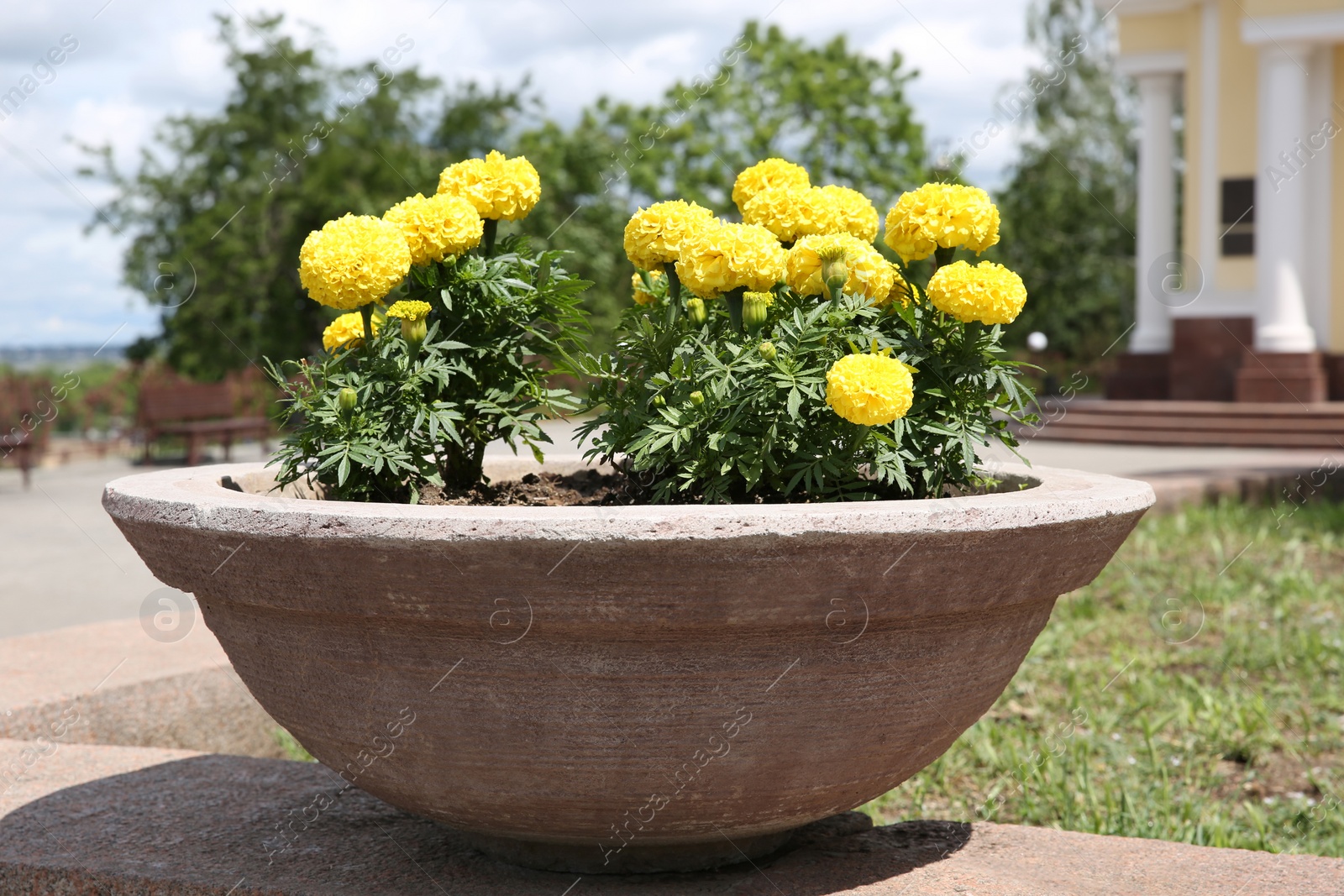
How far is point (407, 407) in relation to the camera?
96.7 inches

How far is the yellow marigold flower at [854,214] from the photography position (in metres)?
2.57

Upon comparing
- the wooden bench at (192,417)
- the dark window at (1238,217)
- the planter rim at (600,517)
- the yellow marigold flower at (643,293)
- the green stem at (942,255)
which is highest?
the dark window at (1238,217)

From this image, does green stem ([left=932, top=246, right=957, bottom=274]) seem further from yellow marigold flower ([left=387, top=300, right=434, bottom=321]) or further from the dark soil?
yellow marigold flower ([left=387, top=300, right=434, bottom=321])

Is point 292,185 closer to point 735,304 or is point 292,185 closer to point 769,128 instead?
point 769,128

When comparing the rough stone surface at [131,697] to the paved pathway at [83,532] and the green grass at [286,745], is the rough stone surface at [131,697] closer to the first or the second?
the green grass at [286,745]

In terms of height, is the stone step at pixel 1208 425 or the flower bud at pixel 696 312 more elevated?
the flower bud at pixel 696 312

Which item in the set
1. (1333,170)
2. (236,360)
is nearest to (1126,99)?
(1333,170)

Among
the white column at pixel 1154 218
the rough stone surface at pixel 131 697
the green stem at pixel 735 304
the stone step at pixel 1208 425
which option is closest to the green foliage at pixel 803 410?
the green stem at pixel 735 304

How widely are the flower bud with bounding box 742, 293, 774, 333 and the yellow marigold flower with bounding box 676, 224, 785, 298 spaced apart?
0.10ft

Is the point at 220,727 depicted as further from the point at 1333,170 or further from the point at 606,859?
the point at 1333,170

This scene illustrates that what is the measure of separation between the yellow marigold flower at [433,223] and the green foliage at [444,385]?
0.28 ft

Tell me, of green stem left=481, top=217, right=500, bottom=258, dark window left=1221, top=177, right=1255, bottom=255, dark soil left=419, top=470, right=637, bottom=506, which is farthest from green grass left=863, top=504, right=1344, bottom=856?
dark window left=1221, top=177, right=1255, bottom=255

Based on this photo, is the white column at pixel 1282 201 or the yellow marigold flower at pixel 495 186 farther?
the white column at pixel 1282 201

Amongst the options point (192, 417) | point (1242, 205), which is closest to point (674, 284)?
point (192, 417)
